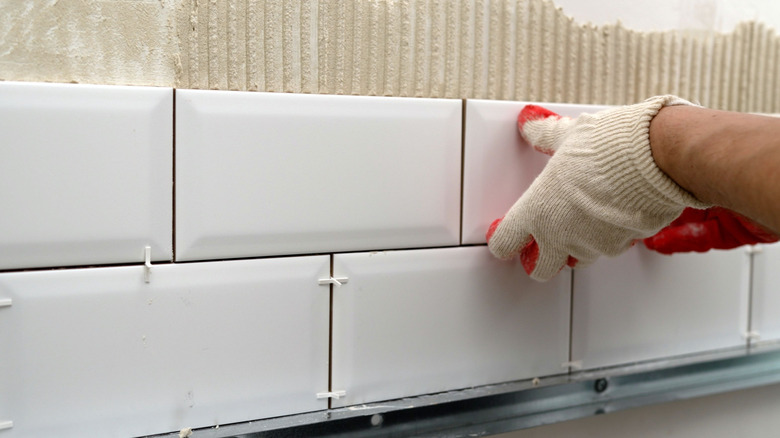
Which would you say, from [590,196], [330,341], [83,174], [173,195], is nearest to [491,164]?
[590,196]

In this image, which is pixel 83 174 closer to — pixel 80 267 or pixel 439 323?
pixel 80 267

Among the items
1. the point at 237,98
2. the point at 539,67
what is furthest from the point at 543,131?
the point at 237,98

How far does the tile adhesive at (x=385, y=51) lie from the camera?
0.80m

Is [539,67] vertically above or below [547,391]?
above

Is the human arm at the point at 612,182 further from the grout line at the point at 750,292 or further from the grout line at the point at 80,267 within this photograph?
the grout line at the point at 80,267

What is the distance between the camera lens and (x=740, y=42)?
1.24 metres

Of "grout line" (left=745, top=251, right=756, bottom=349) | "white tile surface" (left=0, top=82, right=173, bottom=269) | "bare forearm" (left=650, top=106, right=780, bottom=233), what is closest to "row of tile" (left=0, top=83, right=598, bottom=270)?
"white tile surface" (left=0, top=82, right=173, bottom=269)

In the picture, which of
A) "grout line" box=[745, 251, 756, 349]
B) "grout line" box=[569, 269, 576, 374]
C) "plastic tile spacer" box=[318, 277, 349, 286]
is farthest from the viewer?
"grout line" box=[745, 251, 756, 349]

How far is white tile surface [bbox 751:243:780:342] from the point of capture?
1.27m

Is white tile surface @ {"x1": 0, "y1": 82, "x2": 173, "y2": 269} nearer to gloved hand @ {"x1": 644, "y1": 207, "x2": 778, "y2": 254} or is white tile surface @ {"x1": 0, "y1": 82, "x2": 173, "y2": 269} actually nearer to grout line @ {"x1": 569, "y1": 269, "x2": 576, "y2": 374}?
grout line @ {"x1": 569, "y1": 269, "x2": 576, "y2": 374}

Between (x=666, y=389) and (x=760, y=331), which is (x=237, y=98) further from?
(x=760, y=331)

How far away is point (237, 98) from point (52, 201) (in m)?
0.25

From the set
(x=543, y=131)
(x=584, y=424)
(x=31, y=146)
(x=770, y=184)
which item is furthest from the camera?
(x=584, y=424)

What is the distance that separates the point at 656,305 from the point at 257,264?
28.4 inches
